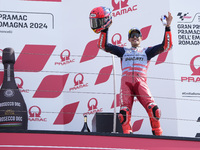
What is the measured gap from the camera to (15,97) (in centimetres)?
368

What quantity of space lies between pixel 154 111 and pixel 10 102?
124cm

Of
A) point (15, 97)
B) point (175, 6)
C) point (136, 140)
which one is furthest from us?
point (175, 6)

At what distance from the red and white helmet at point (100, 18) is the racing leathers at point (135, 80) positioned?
0.10m

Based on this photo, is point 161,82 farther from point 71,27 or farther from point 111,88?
point 71,27

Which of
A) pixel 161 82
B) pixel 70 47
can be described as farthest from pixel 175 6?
pixel 70 47

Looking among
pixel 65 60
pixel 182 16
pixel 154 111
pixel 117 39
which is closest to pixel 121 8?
pixel 117 39

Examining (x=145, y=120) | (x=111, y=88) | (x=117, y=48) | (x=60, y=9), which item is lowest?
(x=145, y=120)

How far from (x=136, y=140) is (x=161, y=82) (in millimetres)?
1513

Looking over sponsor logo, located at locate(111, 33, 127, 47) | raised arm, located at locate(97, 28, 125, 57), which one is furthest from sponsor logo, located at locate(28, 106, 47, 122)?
raised arm, located at locate(97, 28, 125, 57)

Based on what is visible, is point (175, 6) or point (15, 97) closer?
point (15, 97)

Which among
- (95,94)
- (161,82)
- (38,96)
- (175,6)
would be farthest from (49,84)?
(175,6)

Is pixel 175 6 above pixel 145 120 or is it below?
above

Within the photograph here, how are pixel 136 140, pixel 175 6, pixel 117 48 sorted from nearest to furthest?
pixel 136 140, pixel 117 48, pixel 175 6

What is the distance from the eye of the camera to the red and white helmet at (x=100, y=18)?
2.83 metres
